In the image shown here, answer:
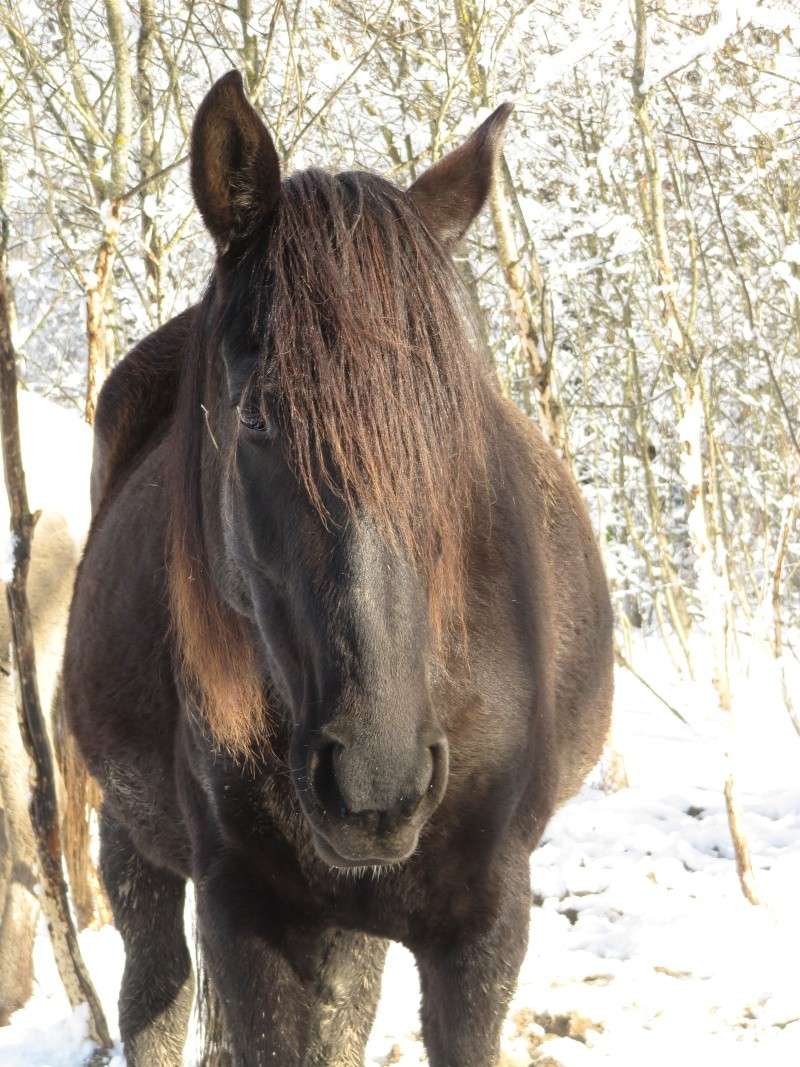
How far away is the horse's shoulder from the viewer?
3.88m

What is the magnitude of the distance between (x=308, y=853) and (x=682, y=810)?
5034 mm

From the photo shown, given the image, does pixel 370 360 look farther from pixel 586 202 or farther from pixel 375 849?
pixel 586 202

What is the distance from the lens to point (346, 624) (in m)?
1.78

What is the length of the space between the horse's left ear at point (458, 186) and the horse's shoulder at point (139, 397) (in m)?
1.59

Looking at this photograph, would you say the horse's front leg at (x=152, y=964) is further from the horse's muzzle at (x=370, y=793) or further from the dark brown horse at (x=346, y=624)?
the horse's muzzle at (x=370, y=793)

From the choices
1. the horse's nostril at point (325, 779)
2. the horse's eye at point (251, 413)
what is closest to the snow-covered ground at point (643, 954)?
the horse's nostril at point (325, 779)

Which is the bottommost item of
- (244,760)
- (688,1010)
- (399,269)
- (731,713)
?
(688,1010)

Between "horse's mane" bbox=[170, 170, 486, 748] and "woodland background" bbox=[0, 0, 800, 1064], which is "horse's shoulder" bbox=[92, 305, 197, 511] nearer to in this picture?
"woodland background" bbox=[0, 0, 800, 1064]

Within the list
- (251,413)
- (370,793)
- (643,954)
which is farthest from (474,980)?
(643,954)

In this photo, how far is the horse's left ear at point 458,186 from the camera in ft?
7.79

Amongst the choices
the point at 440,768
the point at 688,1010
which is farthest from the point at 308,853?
the point at 688,1010

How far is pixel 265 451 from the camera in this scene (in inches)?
77.8

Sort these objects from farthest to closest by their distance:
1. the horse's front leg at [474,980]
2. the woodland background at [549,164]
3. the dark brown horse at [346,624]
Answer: the woodland background at [549,164], the horse's front leg at [474,980], the dark brown horse at [346,624]

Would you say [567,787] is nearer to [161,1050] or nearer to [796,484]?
[161,1050]
